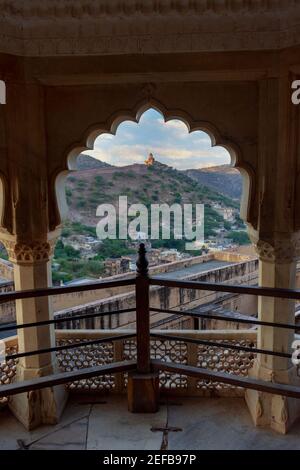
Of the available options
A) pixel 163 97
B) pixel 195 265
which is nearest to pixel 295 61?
pixel 163 97

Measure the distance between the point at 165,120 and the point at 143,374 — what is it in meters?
1.78

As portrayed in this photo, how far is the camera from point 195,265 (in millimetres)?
14977

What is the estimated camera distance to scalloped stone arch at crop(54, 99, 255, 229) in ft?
10.0

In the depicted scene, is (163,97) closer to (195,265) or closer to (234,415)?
(234,415)

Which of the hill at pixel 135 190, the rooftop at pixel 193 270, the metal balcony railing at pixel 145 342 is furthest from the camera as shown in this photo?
the rooftop at pixel 193 270

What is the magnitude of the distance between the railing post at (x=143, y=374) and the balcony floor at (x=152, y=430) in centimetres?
8

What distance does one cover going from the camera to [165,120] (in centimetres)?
312

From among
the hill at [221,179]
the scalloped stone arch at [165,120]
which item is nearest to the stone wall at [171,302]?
the hill at [221,179]

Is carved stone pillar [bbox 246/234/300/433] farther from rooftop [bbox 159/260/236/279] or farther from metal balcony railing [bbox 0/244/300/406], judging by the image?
rooftop [bbox 159/260/236/279]

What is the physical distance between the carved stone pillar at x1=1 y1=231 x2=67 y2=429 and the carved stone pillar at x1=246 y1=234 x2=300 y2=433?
56.3 inches

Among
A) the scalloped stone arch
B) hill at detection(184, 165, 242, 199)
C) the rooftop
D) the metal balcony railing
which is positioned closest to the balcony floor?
the metal balcony railing

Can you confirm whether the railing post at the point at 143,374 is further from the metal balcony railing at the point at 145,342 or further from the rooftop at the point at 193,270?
the rooftop at the point at 193,270

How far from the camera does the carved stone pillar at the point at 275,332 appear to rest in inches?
117

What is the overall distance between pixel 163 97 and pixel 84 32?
0.68 metres
